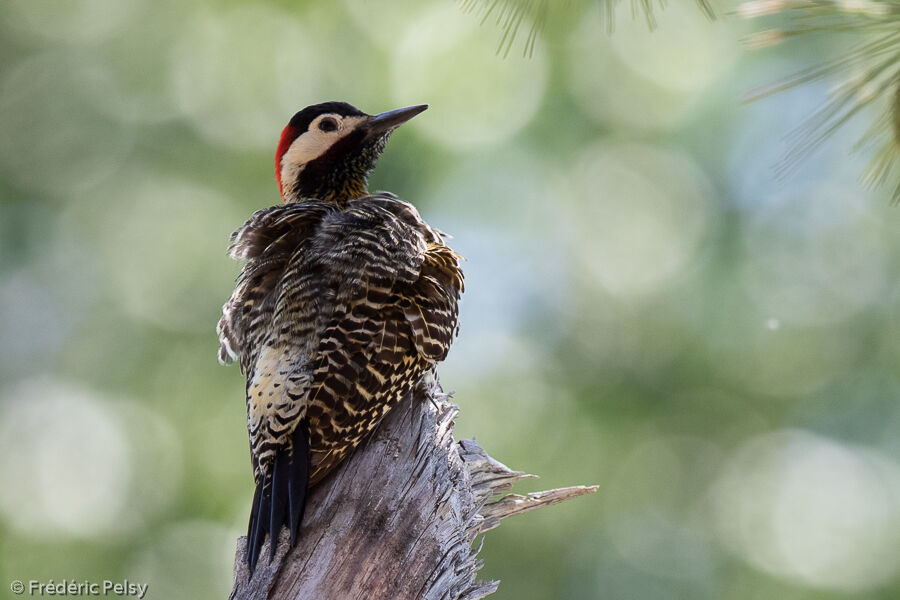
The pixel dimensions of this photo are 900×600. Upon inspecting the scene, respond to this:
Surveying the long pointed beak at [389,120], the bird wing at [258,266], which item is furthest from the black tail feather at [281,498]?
the long pointed beak at [389,120]

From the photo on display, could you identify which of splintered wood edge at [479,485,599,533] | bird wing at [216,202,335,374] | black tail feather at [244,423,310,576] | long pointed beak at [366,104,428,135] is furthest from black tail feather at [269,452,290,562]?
long pointed beak at [366,104,428,135]

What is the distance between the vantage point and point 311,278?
3.31 m

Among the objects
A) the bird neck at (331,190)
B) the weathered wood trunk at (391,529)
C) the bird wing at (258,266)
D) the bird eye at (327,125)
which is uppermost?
the bird eye at (327,125)

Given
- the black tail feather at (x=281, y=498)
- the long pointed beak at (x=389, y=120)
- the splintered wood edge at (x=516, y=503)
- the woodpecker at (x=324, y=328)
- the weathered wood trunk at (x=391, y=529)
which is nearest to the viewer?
the weathered wood trunk at (x=391, y=529)

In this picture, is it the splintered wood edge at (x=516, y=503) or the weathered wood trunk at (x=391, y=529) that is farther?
the splintered wood edge at (x=516, y=503)

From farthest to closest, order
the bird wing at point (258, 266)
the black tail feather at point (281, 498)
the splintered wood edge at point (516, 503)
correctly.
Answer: the bird wing at point (258, 266) < the splintered wood edge at point (516, 503) < the black tail feather at point (281, 498)

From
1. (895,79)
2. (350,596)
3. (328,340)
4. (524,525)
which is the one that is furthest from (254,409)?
(524,525)

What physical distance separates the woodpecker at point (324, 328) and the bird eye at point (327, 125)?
69 cm

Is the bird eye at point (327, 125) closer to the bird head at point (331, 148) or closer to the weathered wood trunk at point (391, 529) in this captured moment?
the bird head at point (331, 148)

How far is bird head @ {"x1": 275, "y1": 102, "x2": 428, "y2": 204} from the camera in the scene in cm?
449

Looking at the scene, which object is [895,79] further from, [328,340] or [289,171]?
[289,171]

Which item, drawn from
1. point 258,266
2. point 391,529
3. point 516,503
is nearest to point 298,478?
point 391,529

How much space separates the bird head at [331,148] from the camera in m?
4.49

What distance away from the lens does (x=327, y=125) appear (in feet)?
14.8
